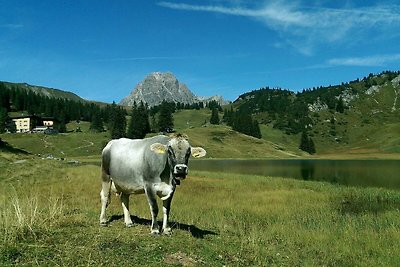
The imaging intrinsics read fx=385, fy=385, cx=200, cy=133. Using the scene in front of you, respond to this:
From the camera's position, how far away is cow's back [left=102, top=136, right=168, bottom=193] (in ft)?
47.3

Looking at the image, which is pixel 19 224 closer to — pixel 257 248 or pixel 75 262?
pixel 75 262

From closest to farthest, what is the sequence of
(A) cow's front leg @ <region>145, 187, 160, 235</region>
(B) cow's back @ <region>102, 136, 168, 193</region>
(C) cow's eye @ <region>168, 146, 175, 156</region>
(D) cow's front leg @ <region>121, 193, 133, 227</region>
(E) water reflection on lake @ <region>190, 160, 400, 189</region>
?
(C) cow's eye @ <region>168, 146, 175, 156</region>
(A) cow's front leg @ <region>145, 187, 160, 235</region>
(B) cow's back @ <region>102, 136, 168, 193</region>
(D) cow's front leg @ <region>121, 193, 133, 227</region>
(E) water reflection on lake @ <region>190, 160, 400, 189</region>

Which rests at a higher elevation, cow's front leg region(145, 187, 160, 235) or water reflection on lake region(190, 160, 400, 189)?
cow's front leg region(145, 187, 160, 235)

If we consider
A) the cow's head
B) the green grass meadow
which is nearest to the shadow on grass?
the green grass meadow

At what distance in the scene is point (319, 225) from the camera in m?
21.3

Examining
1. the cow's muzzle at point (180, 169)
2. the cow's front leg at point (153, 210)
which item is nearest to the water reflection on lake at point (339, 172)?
the cow's front leg at point (153, 210)

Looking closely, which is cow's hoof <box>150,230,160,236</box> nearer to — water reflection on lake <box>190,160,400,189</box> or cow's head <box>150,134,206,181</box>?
cow's head <box>150,134,206,181</box>

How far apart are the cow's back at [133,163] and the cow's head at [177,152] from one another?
51cm

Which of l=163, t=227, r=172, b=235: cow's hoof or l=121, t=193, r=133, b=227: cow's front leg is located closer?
l=163, t=227, r=172, b=235: cow's hoof

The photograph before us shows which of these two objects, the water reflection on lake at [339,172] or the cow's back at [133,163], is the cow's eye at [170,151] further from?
Answer: the water reflection on lake at [339,172]

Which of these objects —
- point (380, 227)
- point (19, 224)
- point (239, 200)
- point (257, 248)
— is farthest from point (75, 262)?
point (239, 200)

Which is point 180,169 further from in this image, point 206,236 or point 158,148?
point 206,236

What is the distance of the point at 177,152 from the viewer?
1333 cm

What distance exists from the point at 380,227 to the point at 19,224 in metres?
17.4
